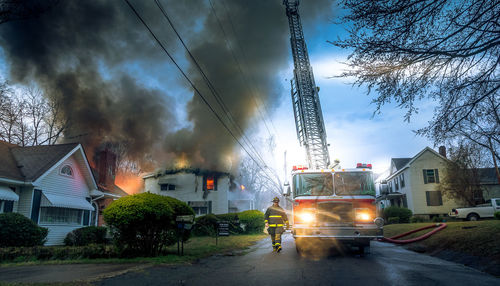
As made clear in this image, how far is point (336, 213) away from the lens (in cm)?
905

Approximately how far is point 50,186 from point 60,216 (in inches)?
75.8

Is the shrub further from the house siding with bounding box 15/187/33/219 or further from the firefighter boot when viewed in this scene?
the firefighter boot

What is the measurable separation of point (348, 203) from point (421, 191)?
27.6 metres

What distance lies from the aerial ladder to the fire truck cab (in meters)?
15.9

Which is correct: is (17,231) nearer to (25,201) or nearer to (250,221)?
(25,201)

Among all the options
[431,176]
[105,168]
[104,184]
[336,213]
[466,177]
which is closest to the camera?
[336,213]

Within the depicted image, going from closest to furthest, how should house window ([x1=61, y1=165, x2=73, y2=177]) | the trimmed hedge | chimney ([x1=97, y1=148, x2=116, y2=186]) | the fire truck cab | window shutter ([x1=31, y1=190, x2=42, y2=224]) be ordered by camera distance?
the fire truck cab < window shutter ([x1=31, y1=190, x2=42, y2=224]) < house window ([x1=61, y1=165, x2=73, y2=177]) < chimney ([x1=97, y1=148, x2=116, y2=186]) < the trimmed hedge

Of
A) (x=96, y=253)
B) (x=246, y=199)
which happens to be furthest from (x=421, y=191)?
(x=96, y=253)

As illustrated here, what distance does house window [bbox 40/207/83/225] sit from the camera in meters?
16.2

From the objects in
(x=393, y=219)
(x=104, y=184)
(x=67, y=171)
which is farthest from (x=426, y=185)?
(x=67, y=171)

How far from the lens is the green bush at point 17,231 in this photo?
11727 millimetres

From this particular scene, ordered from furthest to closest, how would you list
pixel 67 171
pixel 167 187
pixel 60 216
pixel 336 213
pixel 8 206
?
pixel 167 187 < pixel 67 171 < pixel 60 216 < pixel 8 206 < pixel 336 213

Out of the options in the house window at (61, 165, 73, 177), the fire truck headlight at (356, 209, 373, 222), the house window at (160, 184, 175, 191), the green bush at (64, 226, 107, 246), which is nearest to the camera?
the fire truck headlight at (356, 209, 373, 222)

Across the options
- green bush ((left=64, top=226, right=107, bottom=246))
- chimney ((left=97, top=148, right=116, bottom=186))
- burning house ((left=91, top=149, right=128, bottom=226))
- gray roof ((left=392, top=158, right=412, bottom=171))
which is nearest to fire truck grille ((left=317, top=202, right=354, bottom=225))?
green bush ((left=64, top=226, right=107, bottom=246))
